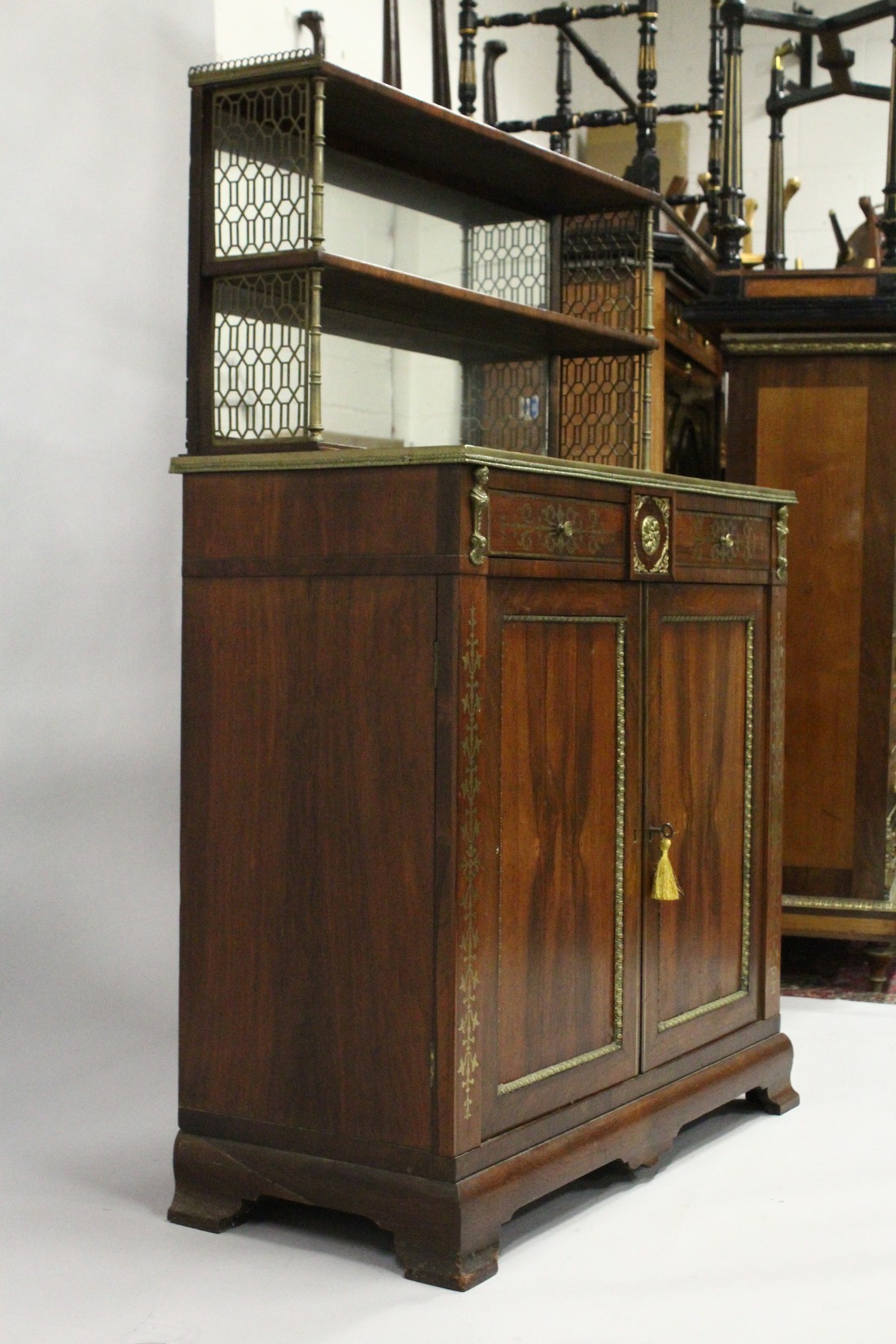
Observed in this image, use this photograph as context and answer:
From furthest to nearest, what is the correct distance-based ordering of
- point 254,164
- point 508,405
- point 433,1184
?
point 508,405
point 254,164
point 433,1184

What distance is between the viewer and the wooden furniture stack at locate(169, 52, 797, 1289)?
7.84ft

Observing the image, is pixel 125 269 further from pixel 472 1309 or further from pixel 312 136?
pixel 472 1309

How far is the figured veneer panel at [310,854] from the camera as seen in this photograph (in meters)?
2.41

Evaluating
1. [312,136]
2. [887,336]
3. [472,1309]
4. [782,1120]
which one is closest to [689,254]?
[887,336]

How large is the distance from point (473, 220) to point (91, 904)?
173cm

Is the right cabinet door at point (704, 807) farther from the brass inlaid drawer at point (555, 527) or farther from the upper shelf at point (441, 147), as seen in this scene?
the upper shelf at point (441, 147)

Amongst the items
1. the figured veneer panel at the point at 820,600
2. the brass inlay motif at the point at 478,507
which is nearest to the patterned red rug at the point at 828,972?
the figured veneer panel at the point at 820,600

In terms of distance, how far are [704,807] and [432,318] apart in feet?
3.58

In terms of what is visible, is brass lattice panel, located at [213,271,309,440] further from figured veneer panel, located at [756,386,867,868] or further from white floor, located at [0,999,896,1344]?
figured veneer panel, located at [756,386,867,868]

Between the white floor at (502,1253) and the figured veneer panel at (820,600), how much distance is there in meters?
1.07

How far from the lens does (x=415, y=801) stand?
2398mm

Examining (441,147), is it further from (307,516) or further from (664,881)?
(664,881)

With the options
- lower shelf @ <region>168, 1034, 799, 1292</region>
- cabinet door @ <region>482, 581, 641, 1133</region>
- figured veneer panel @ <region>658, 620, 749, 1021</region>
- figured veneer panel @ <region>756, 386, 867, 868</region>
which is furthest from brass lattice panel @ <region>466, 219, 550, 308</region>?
lower shelf @ <region>168, 1034, 799, 1292</region>

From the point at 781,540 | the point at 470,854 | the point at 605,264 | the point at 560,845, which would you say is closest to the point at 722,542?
the point at 781,540
